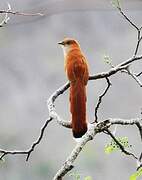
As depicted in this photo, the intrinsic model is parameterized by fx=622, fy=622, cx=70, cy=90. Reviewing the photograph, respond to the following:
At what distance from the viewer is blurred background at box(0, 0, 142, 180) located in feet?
15.5

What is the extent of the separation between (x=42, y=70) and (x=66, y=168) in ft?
15.3

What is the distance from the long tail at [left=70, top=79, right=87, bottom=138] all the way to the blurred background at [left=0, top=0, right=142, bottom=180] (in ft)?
9.40

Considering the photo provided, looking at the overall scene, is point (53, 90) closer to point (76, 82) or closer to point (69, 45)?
point (69, 45)

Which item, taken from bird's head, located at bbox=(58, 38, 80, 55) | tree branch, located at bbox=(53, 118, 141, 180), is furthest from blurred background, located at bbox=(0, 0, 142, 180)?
tree branch, located at bbox=(53, 118, 141, 180)

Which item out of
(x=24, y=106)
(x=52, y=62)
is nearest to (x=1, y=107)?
(x=24, y=106)

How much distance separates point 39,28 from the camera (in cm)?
618

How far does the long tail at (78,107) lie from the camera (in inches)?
46.9

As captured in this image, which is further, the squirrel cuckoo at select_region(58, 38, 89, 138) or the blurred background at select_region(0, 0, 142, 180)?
the blurred background at select_region(0, 0, 142, 180)

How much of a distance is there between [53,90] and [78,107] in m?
3.85

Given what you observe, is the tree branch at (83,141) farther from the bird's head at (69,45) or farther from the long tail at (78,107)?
the bird's head at (69,45)

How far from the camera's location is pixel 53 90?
16.6 ft

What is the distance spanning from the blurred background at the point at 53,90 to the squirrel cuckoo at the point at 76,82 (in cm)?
277

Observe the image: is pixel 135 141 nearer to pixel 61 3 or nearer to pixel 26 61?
pixel 26 61

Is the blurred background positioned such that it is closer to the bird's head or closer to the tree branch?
the bird's head
